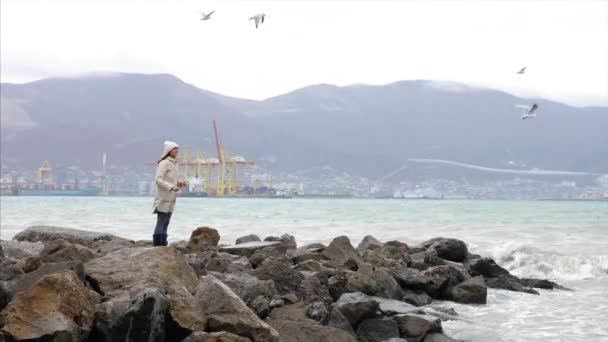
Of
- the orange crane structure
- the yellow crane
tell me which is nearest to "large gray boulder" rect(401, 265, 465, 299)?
the orange crane structure

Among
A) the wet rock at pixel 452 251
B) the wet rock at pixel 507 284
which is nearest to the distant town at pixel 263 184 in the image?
the wet rock at pixel 452 251

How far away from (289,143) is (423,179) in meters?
30.4

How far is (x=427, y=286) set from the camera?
970cm

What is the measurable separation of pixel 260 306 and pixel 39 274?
1776mm

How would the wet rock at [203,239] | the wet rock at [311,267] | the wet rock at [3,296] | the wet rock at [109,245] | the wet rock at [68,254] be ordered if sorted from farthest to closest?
the wet rock at [203,239] → the wet rock at [109,245] → the wet rock at [311,267] → the wet rock at [68,254] → the wet rock at [3,296]

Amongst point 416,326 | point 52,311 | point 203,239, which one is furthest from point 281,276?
point 203,239

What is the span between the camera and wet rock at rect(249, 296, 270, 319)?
6609 millimetres

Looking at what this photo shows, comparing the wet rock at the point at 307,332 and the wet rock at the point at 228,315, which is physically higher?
the wet rock at the point at 228,315

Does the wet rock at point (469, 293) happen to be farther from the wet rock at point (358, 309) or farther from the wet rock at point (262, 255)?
the wet rock at point (358, 309)

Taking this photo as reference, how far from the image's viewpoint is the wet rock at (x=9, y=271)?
6.33 meters

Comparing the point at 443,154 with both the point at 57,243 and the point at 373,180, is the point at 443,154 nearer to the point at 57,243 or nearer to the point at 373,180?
the point at 373,180

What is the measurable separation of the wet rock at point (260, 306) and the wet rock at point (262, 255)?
8.81 feet

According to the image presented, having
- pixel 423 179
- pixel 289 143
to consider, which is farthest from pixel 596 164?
pixel 289 143

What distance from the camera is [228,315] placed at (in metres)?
5.71
